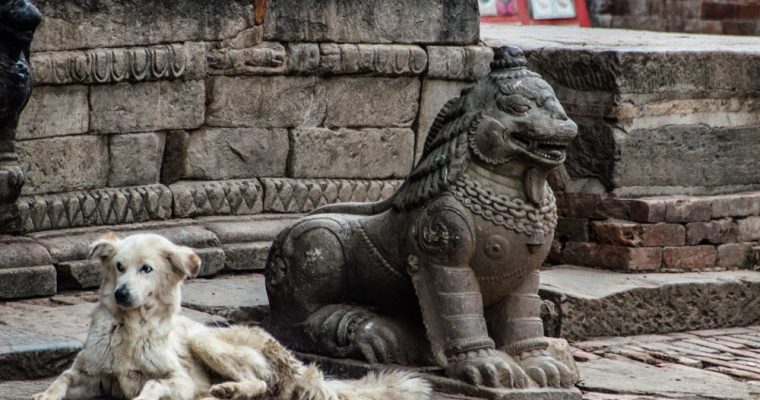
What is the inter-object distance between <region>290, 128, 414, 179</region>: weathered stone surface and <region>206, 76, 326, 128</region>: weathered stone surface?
103 mm

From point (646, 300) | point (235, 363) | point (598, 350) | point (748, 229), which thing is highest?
point (235, 363)

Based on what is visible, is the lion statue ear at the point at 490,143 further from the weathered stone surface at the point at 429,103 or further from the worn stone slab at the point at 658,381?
the weathered stone surface at the point at 429,103

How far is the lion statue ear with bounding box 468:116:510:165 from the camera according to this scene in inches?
280

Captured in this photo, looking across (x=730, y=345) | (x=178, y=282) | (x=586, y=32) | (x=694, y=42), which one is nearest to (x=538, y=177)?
(x=178, y=282)

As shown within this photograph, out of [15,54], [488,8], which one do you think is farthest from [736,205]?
[488,8]

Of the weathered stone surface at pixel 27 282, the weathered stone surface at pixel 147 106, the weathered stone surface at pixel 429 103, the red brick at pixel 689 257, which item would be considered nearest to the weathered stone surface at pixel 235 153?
the weathered stone surface at pixel 147 106

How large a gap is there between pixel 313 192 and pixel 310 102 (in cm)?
48

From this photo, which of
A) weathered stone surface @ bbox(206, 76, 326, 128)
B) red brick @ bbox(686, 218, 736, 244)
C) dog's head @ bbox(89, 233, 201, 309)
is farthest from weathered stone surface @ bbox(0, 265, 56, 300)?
red brick @ bbox(686, 218, 736, 244)

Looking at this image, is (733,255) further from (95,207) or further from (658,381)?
(95,207)

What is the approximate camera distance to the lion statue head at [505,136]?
712cm

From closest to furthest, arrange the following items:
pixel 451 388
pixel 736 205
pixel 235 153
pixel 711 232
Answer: pixel 451 388 < pixel 235 153 < pixel 711 232 < pixel 736 205

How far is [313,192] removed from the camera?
30.8 ft

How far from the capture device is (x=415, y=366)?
7270 mm

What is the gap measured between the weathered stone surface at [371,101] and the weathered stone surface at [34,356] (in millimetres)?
2914
